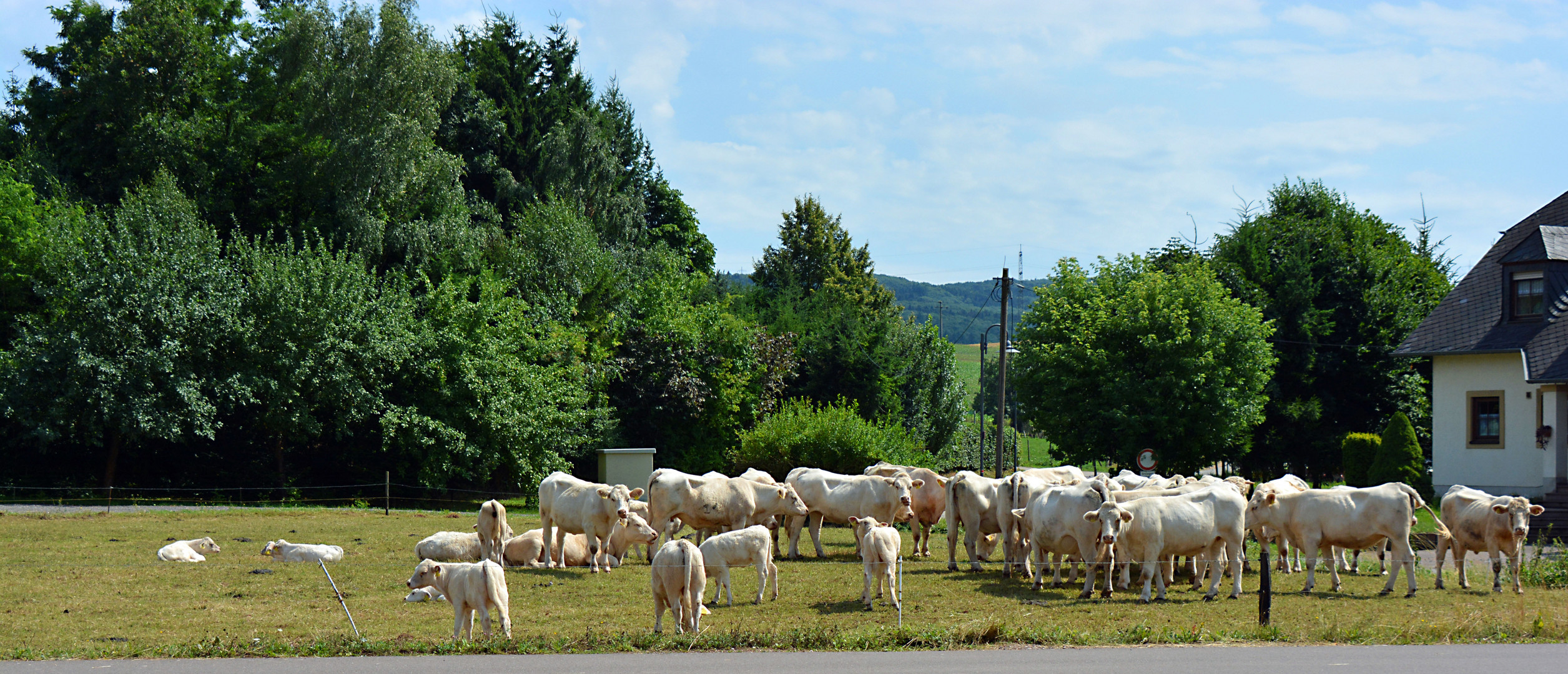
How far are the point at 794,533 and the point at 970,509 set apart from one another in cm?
310

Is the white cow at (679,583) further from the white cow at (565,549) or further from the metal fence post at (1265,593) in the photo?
the metal fence post at (1265,593)

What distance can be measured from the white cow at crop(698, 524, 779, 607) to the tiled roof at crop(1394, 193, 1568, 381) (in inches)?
1013

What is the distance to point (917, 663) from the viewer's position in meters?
10.2

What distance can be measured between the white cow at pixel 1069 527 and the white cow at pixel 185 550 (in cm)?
1302

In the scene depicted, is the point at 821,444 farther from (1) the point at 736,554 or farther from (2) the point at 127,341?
(1) the point at 736,554

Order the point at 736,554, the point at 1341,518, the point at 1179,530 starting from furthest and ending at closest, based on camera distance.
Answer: the point at 1341,518, the point at 1179,530, the point at 736,554

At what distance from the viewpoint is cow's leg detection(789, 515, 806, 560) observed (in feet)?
64.7

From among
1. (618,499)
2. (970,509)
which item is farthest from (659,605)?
(970,509)

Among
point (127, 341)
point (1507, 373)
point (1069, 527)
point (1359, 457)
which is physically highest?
point (1507, 373)

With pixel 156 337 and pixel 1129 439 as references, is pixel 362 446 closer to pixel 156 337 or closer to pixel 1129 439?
pixel 156 337

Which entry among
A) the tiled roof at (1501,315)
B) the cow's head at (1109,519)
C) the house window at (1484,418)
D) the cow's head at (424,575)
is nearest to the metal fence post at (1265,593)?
the cow's head at (1109,519)

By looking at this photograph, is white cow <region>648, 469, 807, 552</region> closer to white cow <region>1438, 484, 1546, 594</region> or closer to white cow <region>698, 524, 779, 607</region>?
white cow <region>698, 524, 779, 607</region>

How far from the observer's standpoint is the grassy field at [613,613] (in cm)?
1117

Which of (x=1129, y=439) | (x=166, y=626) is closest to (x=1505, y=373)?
(x=1129, y=439)
